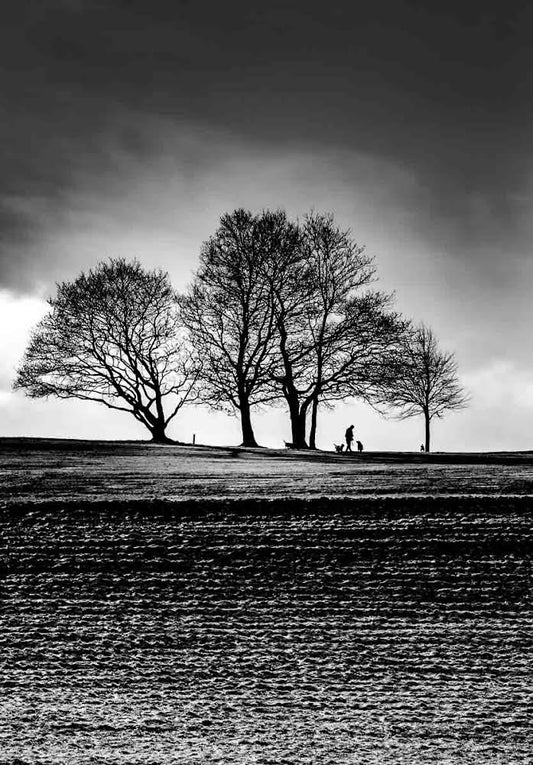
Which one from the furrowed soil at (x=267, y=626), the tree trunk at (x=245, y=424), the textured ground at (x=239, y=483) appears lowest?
the furrowed soil at (x=267, y=626)

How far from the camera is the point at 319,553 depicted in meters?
5.16

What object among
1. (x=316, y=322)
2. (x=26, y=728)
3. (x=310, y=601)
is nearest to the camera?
(x=26, y=728)

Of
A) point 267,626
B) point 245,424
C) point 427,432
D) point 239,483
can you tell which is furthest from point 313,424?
point 267,626

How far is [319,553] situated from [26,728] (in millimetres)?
2261

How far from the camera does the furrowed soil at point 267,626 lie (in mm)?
3551

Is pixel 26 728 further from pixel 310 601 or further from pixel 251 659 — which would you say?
pixel 310 601

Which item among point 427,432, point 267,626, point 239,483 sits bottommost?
point 267,626

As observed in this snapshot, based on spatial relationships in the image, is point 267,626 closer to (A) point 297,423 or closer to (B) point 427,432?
(A) point 297,423

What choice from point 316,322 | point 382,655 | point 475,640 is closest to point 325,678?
point 382,655


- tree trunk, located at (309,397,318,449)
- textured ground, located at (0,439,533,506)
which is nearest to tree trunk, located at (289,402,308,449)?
tree trunk, located at (309,397,318,449)

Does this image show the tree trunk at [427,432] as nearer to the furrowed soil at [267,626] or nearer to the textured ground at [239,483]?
the textured ground at [239,483]

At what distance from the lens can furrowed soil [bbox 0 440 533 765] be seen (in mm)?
3551

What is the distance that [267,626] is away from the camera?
4379 mm

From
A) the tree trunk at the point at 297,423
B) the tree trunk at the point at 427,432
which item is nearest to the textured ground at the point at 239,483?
the tree trunk at the point at 297,423
